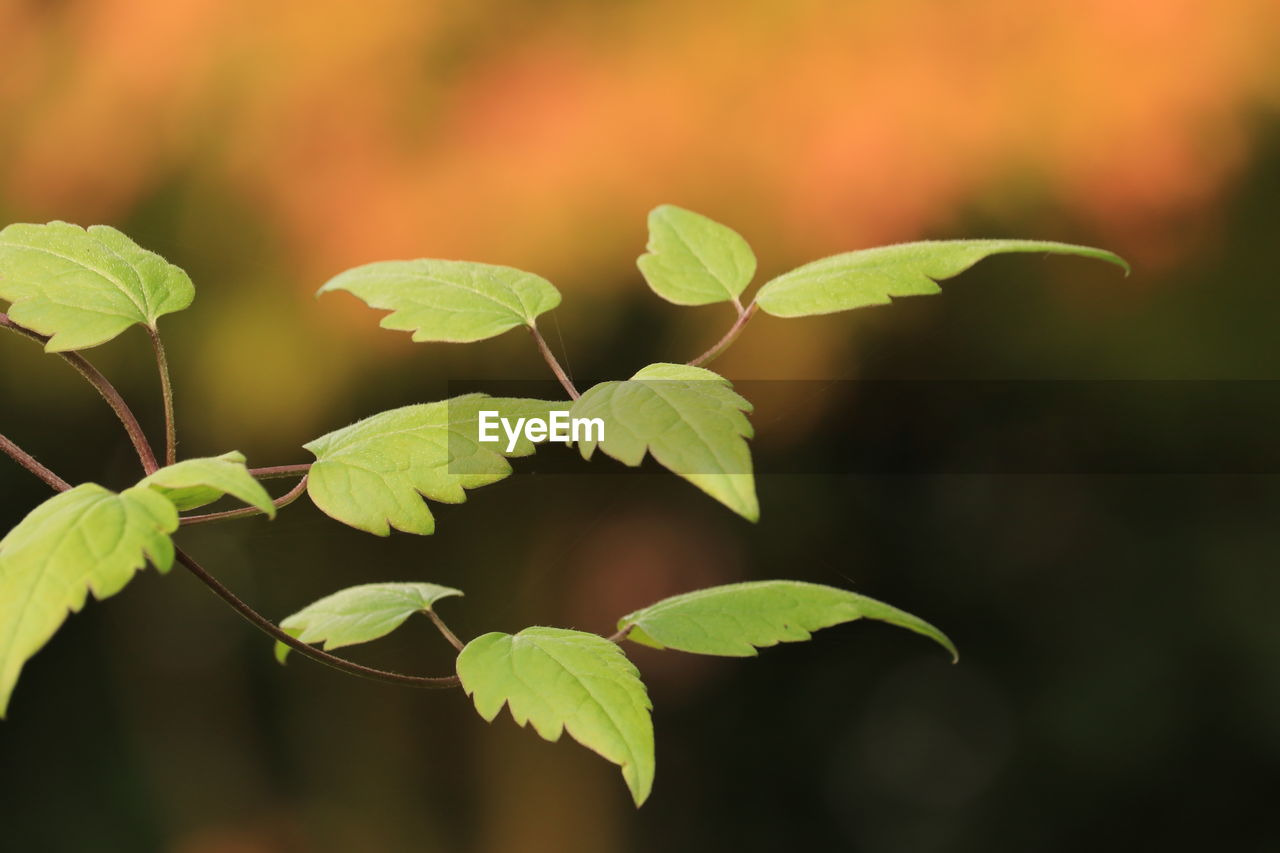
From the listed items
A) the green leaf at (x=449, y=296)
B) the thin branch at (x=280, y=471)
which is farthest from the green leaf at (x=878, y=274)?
the thin branch at (x=280, y=471)

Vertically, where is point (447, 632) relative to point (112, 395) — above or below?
below

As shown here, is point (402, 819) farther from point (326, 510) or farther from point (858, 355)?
point (326, 510)

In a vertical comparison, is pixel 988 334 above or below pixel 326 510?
below

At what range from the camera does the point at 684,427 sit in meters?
0.38

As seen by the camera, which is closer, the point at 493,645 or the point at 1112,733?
the point at 493,645

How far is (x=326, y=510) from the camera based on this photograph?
478 mm

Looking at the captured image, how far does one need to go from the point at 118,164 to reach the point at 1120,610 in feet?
6.38

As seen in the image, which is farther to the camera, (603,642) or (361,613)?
(361,613)

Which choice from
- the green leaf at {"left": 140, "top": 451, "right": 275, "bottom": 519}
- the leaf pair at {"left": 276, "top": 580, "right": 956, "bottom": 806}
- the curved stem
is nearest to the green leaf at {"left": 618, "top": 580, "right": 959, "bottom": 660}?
the leaf pair at {"left": 276, "top": 580, "right": 956, "bottom": 806}

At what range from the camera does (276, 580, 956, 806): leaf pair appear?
1.49 ft

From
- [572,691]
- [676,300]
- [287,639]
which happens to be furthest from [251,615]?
[676,300]

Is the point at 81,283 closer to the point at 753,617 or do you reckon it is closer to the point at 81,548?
the point at 81,548

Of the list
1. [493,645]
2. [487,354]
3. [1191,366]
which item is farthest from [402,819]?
[493,645]

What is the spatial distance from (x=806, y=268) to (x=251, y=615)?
0.27m
